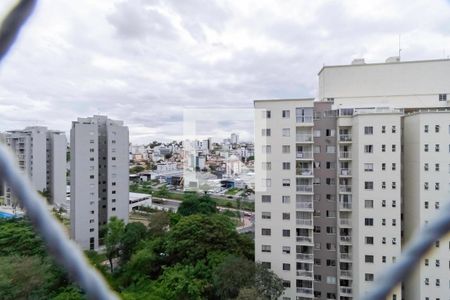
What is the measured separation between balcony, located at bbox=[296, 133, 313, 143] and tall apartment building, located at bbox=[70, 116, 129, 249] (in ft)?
26.6

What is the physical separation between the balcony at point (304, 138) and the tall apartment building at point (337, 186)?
0.07 feet

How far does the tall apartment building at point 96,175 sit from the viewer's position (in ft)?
36.9

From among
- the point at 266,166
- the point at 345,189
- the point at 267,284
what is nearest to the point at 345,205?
the point at 345,189

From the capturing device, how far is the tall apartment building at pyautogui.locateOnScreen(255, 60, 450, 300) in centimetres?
632

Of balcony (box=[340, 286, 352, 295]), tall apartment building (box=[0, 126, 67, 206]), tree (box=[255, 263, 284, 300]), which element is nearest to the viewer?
tree (box=[255, 263, 284, 300])

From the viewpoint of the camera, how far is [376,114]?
253 inches

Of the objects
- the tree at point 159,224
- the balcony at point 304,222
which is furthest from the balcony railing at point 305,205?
the tree at point 159,224

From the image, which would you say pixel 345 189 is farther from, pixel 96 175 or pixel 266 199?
pixel 96 175

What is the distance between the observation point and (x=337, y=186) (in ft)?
23.1

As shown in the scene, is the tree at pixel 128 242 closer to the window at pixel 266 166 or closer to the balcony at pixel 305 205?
the window at pixel 266 166

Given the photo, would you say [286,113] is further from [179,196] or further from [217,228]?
[179,196]

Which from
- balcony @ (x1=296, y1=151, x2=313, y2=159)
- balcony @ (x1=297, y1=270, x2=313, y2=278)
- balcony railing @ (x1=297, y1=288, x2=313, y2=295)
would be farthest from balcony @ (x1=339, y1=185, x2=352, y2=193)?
balcony railing @ (x1=297, y1=288, x2=313, y2=295)

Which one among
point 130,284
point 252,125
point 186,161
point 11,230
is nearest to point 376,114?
point 252,125

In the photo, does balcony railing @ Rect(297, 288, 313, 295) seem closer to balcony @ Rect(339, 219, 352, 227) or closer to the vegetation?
the vegetation
